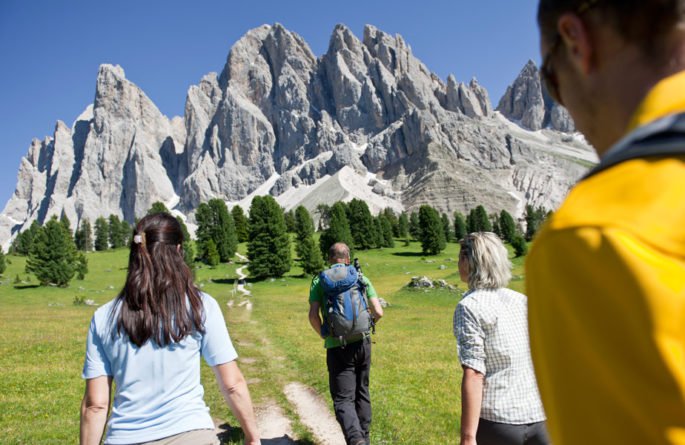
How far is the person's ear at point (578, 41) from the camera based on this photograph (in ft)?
3.59

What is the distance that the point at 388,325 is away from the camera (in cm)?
2527

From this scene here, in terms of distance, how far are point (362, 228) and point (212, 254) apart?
3096cm

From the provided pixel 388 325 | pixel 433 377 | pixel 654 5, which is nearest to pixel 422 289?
pixel 388 325

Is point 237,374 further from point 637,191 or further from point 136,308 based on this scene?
point 637,191

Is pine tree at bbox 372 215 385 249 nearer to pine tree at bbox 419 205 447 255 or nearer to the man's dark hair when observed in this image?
pine tree at bbox 419 205 447 255

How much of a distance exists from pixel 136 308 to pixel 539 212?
130m

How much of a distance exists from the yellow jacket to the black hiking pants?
707 centimetres

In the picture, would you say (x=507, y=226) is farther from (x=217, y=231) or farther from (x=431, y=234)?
(x=217, y=231)

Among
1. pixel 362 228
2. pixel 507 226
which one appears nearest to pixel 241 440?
pixel 362 228

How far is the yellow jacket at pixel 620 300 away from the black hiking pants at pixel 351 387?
23.2ft

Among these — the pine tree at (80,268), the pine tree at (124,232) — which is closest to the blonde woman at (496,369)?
the pine tree at (80,268)

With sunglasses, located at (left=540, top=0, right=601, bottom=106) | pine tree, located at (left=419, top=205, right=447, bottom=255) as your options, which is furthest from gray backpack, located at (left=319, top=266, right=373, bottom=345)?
pine tree, located at (left=419, top=205, right=447, bottom=255)

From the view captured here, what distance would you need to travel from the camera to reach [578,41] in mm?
1106

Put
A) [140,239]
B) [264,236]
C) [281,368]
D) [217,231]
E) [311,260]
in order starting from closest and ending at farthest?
[140,239], [281,368], [311,260], [264,236], [217,231]
